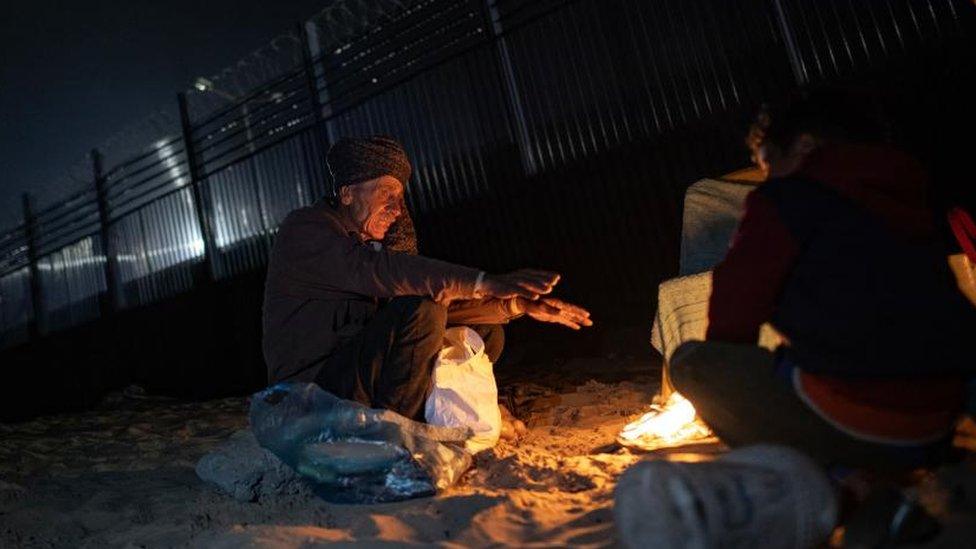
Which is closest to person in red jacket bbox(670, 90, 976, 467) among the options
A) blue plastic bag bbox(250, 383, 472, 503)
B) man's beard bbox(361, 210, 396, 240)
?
blue plastic bag bbox(250, 383, 472, 503)

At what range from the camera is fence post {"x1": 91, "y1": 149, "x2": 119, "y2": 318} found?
349 inches

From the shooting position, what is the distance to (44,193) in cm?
1024

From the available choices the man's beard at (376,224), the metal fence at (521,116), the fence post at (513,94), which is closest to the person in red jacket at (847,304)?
the man's beard at (376,224)

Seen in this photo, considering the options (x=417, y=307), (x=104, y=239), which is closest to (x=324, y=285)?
(x=417, y=307)

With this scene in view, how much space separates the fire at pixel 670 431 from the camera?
233 cm

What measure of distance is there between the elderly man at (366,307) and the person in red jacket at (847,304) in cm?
110

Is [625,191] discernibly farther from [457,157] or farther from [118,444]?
[118,444]

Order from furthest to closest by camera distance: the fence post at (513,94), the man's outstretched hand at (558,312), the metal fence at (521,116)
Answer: the fence post at (513,94)
the metal fence at (521,116)
the man's outstretched hand at (558,312)

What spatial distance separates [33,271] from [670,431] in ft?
39.0

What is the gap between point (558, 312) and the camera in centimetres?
262

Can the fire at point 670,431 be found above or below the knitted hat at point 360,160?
below

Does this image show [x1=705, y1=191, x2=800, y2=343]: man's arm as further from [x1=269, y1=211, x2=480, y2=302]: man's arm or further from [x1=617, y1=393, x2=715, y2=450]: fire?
[x1=269, y1=211, x2=480, y2=302]: man's arm

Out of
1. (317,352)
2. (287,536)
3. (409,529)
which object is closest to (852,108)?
(409,529)

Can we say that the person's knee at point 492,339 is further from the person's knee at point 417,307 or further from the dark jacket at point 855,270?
the dark jacket at point 855,270
